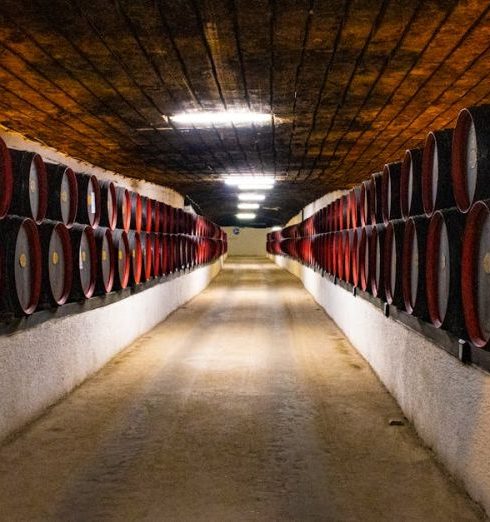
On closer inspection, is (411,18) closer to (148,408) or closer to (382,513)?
(382,513)

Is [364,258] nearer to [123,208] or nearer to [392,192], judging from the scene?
[392,192]

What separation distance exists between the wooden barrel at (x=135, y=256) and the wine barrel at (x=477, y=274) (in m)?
5.14

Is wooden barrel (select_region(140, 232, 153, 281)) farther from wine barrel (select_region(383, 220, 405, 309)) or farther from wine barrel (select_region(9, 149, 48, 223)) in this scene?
wine barrel (select_region(383, 220, 405, 309))

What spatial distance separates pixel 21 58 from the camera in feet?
15.1

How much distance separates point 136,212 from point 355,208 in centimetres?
279

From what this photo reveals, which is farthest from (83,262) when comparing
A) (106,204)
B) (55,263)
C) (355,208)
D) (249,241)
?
(249,241)

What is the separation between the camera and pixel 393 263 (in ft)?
16.3

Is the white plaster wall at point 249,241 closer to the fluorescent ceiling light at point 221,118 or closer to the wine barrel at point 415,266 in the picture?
the fluorescent ceiling light at point 221,118

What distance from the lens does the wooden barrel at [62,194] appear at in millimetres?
4969

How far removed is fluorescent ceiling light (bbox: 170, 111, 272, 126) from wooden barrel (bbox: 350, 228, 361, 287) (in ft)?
5.28

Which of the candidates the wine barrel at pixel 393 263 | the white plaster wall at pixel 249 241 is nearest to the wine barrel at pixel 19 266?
the wine barrel at pixel 393 263

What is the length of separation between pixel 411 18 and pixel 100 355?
4327 millimetres

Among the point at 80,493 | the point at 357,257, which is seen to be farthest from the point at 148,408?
the point at 357,257

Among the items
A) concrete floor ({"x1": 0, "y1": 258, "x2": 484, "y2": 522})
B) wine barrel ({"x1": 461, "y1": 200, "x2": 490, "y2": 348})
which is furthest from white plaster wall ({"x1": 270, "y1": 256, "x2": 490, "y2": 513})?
wine barrel ({"x1": 461, "y1": 200, "x2": 490, "y2": 348})
